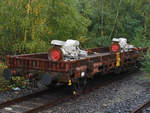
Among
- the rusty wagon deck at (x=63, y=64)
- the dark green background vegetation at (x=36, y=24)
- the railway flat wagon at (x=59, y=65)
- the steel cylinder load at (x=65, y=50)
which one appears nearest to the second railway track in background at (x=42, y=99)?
the railway flat wagon at (x=59, y=65)

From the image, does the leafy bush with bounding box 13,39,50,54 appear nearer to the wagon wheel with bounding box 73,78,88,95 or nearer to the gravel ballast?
the gravel ballast

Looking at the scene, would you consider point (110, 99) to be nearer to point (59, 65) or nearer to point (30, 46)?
point (59, 65)

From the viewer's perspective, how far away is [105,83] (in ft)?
39.5

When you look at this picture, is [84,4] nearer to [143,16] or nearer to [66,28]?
[143,16]

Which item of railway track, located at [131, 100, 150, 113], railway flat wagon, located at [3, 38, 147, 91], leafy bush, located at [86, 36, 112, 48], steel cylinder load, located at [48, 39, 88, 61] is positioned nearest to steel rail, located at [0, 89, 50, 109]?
railway flat wagon, located at [3, 38, 147, 91]

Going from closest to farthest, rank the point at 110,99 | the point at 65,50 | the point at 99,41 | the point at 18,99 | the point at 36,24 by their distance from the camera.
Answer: the point at 18,99, the point at 110,99, the point at 65,50, the point at 36,24, the point at 99,41

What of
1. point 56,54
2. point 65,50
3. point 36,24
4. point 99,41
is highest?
point 36,24

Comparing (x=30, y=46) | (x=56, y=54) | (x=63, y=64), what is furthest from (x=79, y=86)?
(x=30, y=46)

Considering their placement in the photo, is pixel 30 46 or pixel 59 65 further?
pixel 30 46

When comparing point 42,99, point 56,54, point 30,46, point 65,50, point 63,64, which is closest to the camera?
point 63,64

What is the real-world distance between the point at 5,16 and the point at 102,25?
10.3 m

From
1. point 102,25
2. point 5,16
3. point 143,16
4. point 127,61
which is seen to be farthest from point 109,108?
point 143,16

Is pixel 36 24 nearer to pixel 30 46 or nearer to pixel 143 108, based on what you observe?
pixel 30 46

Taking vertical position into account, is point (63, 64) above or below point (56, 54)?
below
